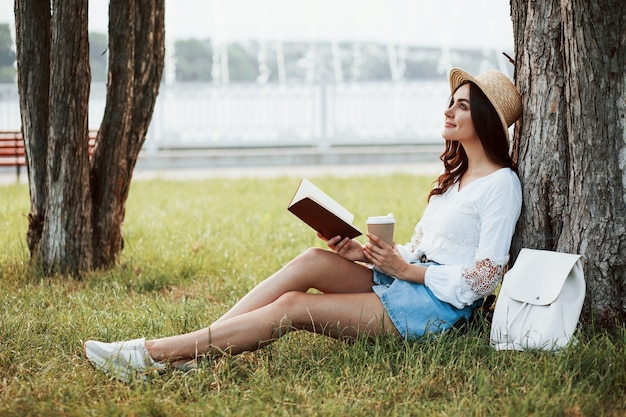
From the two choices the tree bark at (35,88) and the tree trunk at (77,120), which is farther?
the tree bark at (35,88)

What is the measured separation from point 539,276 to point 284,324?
1057 mm

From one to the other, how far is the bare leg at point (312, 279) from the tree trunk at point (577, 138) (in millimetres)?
766

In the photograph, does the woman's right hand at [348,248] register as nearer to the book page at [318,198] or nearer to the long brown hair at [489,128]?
the book page at [318,198]

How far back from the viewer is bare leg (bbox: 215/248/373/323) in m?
3.76

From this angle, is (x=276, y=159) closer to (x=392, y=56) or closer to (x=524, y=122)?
(x=392, y=56)

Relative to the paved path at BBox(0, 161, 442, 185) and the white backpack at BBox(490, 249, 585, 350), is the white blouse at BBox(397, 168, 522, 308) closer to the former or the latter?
the white backpack at BBox(490, 249, 585, 350)

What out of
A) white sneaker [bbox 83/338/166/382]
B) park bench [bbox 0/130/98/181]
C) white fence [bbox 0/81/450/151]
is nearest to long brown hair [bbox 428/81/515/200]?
white sneaker [bbox 83/338/166/382]

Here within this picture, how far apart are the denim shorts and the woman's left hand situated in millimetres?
87

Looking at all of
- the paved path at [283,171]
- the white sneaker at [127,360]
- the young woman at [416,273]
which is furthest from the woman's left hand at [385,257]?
the paved path at [283,171]

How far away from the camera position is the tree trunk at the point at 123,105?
5.28 m

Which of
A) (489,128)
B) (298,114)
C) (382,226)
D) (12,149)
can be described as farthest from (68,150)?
(298,114)

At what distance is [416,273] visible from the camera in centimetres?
361

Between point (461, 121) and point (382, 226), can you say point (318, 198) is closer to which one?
point (382, 226)

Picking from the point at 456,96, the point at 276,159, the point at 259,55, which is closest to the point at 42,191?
the point at 456,96
